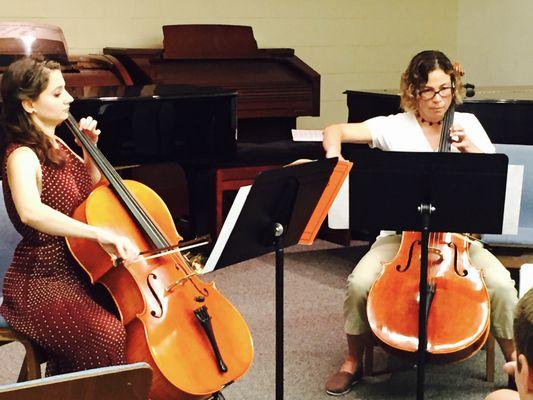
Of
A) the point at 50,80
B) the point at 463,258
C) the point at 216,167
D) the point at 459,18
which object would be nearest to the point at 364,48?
the point at 459,18

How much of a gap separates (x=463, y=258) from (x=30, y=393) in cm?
195

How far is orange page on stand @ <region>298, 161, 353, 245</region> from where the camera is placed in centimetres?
240

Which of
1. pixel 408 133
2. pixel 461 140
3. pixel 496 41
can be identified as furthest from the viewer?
pixel 496 41

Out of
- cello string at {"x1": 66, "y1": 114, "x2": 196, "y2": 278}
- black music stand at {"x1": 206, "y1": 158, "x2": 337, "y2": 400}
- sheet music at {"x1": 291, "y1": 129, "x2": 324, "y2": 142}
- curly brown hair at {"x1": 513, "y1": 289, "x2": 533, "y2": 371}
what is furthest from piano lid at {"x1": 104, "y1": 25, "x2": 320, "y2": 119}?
curly brown hair at {"x1": 513, "y1": 289, "x2": 533, "y2": 371}

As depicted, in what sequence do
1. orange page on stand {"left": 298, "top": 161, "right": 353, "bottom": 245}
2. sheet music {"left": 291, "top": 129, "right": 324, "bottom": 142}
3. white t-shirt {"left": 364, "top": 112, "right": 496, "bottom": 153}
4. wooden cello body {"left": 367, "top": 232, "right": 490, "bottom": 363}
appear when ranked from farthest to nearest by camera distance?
sheet music {"left": 291, "top": 129, "right": 324, "bottom": 142}, white t-shirt {"left": 364, "top": 112, "right": 496, "bottom": 153}, wooden cello body {"left": 367, "top": 232, "right": 490, "bottom": 363}, orange page on stand {"left": 298, "top": 161, "right": 353, "bottom": 245}

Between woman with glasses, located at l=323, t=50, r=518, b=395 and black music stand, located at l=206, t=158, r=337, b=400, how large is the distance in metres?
0.58

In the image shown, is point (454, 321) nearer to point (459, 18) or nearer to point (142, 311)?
point (142, 311)

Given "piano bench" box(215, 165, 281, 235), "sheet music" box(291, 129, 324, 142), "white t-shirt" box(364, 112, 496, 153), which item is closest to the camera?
"white t-shirt" box(364, 112, 496, 153)

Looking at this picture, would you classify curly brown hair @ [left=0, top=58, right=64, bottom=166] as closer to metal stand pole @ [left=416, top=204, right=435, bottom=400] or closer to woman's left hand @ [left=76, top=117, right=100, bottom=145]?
woman's left hand @ [left=76, top=117, right=100, bottom=145]

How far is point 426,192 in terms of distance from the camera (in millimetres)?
2494

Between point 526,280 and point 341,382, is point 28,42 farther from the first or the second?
point 526,280

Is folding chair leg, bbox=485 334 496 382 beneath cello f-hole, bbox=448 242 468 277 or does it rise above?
beneath

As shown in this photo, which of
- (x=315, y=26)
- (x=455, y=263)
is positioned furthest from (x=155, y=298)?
(x=315, y=26)

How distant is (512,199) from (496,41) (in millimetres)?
3681
